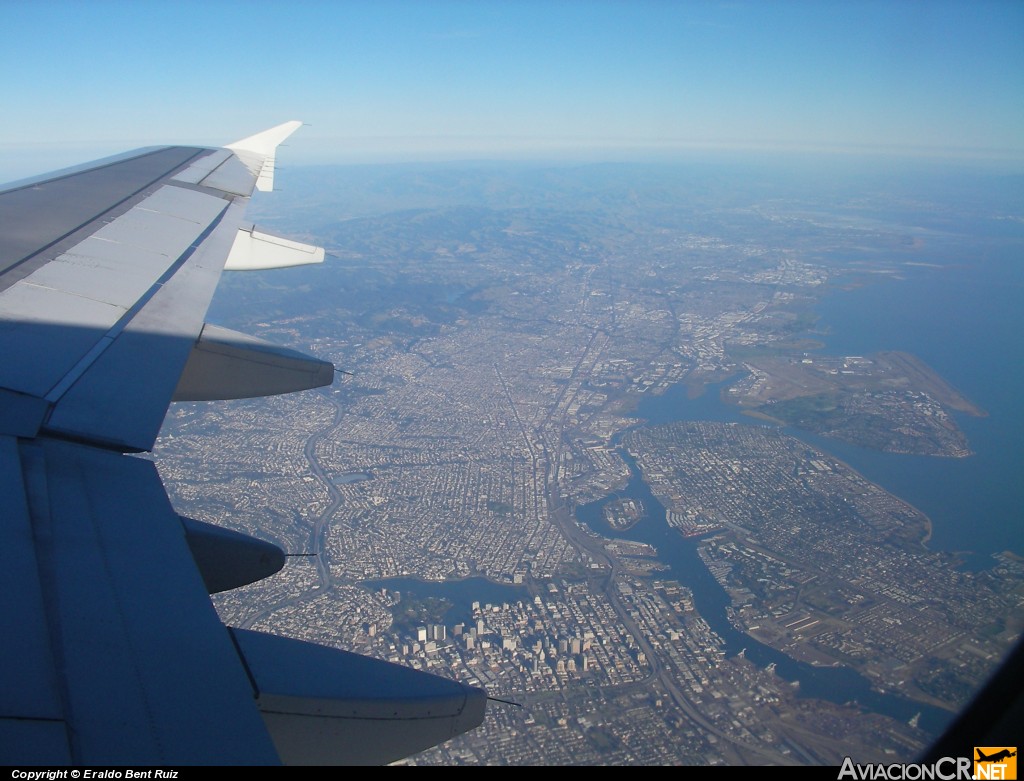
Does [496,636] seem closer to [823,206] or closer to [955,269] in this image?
[955,269]

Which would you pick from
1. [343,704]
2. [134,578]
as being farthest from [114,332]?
[343,704]

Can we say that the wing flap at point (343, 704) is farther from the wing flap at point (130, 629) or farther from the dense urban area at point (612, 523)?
the dense urban area at point (612, 523)

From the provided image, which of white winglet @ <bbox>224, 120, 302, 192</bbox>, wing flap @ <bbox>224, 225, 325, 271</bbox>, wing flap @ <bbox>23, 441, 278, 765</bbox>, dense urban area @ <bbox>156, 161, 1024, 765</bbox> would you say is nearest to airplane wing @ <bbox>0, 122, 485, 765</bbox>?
wing flap @ <bbox>23, 441, 278, 765</bbox>

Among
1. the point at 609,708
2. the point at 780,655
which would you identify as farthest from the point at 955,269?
the point at 609,708

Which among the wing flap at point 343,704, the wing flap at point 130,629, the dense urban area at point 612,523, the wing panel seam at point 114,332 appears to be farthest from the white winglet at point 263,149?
the wing flap at point 343,704

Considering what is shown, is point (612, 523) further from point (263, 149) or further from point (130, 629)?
point (130, 629)
